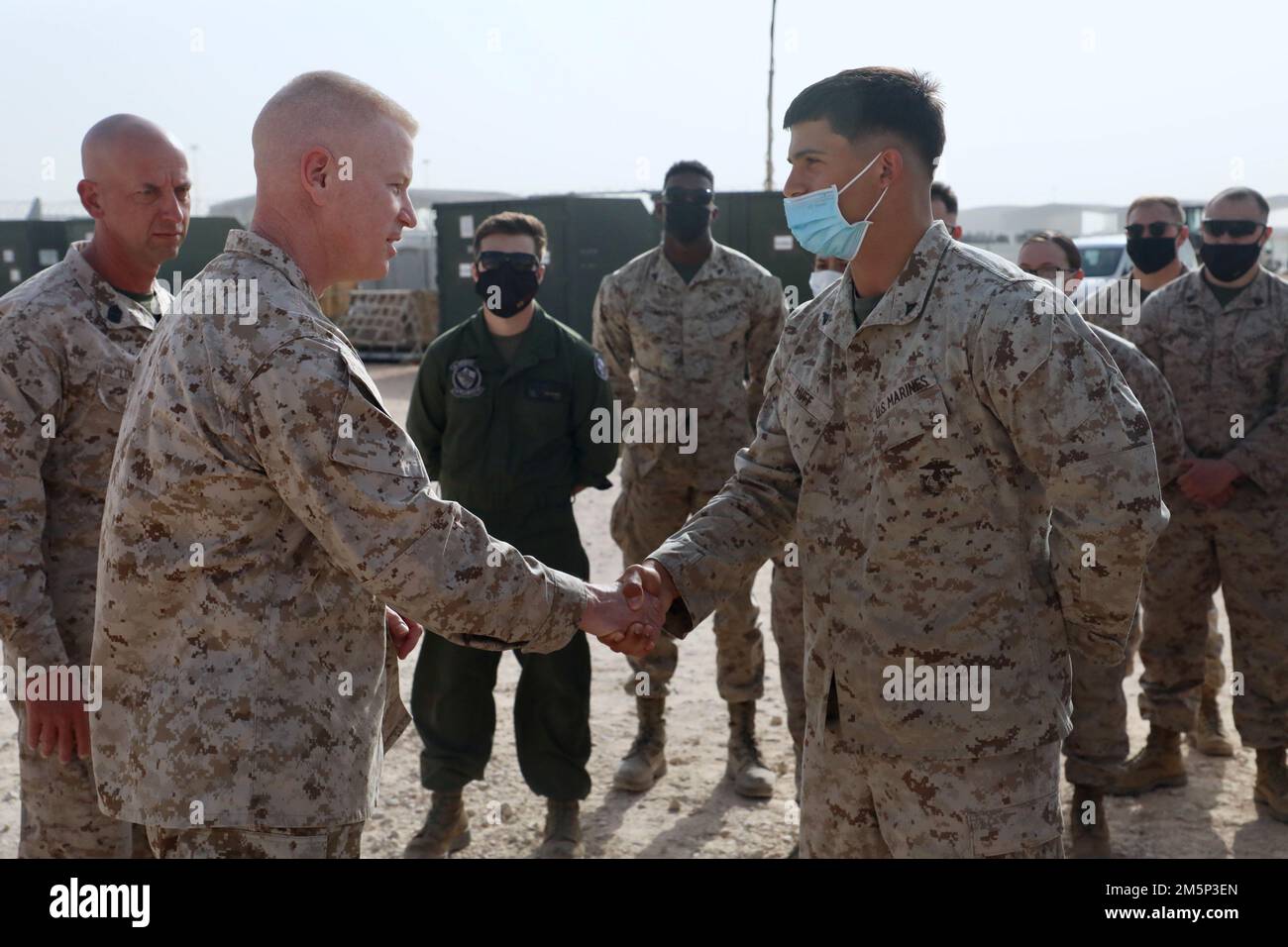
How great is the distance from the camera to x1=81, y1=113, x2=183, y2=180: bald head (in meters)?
3.60

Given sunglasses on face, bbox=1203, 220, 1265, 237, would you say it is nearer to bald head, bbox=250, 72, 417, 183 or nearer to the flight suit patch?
the flight suit patch

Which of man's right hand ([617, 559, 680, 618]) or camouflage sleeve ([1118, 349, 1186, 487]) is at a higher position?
camouflage sleeve ([1118, 349, 1186, 487])

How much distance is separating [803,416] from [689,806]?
2.79m

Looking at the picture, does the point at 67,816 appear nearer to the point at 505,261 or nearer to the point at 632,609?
the point at 632,609

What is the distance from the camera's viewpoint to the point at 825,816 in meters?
2.87

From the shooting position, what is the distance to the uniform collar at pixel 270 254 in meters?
2.45

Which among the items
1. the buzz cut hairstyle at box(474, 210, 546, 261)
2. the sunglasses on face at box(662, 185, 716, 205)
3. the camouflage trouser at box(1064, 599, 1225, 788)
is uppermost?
the sunglasses on face at box(662, 185, 716, 205)

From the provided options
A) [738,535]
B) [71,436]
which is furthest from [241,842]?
[71,436]

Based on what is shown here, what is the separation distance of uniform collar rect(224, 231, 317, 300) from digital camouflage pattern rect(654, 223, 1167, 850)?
1.20 meters

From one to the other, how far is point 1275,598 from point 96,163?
4716 millimetres

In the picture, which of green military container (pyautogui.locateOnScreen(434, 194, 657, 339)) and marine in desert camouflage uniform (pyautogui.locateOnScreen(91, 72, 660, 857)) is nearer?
marine in desert camouflage uniform (pyautogui.locateOnScreen(91, 72, 660, 857))

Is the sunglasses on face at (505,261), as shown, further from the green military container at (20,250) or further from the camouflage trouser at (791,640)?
the green military container at (20,250)

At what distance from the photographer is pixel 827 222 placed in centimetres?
289

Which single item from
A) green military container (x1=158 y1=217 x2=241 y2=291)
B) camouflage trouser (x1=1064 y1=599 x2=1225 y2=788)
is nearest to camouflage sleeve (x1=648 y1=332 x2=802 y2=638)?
camouflage trouser (x1=1064 y1=599 x2=1225 y2=788)
